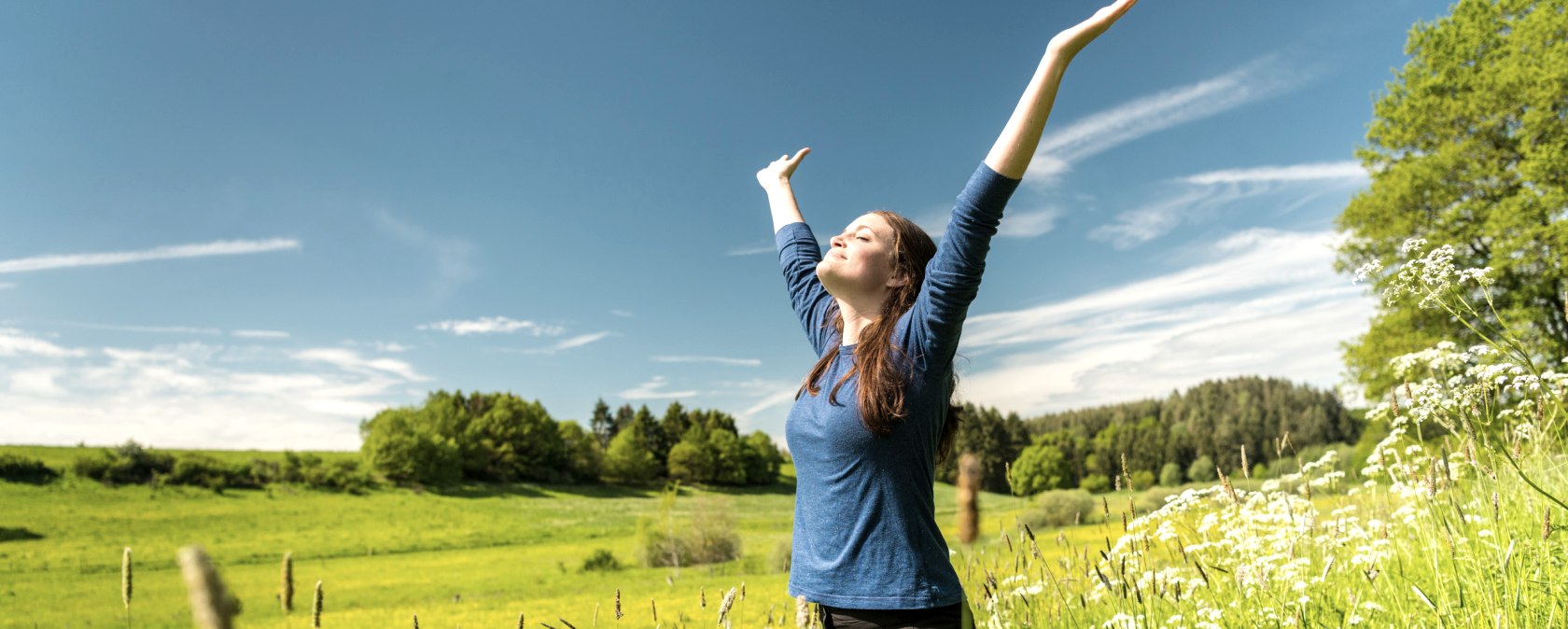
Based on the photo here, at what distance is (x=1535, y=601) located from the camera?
3156 millimetres

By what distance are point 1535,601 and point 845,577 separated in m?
2.85

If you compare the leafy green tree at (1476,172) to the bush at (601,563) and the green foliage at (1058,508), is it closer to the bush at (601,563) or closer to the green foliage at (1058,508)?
the green foliage at (1058,508)

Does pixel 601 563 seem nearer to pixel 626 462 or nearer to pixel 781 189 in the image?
pixel 781 189

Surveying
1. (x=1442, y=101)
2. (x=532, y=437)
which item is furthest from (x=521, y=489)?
(x=1442, y=101)

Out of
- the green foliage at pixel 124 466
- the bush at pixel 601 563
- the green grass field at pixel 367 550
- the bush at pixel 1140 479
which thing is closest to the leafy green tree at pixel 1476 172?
the bush at pixel 1140 479

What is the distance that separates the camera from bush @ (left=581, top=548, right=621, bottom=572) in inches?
1436

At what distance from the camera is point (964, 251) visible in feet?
7.57

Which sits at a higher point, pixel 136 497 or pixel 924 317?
pixel 924 317

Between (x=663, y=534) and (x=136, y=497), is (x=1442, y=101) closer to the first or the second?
(x=663, y=534)

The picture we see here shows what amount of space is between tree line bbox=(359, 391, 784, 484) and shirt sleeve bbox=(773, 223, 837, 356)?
70.3 metres

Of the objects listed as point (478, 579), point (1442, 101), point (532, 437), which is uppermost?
point (1442, 101)

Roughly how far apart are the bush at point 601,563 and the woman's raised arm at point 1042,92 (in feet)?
121

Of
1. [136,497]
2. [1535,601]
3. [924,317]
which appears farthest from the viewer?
[136,497]

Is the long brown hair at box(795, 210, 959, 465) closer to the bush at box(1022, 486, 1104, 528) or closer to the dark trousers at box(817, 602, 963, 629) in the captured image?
the dark trousers at box(817, 602, 963, 629)
